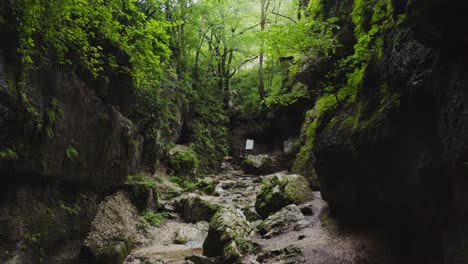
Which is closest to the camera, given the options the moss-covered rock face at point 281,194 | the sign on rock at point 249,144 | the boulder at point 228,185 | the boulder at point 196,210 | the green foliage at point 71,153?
the green foliage at point 71,153

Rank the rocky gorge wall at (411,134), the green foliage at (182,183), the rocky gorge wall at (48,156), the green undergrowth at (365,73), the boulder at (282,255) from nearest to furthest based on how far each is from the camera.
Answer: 1. the rocky gorge wall at (411,134)
2. the rocky gorge wall at (48,156)
3. the green undergrowth at (365,73)
4. the boulder at (282,255)
5. the green foliage at (182,183)

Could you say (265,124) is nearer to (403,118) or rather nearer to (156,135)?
(156,135)

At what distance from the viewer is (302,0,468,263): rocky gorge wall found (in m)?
3.67

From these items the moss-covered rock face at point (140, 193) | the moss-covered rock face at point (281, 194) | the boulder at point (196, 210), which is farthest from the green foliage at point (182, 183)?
the moss-covered rock face at point (281, 194)

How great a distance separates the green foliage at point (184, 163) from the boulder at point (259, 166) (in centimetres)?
444

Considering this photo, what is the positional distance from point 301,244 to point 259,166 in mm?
13568

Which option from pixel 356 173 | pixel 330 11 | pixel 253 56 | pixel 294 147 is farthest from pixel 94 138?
pixel 253 56

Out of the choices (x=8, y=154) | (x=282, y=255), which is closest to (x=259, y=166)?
(x=282, y=255)

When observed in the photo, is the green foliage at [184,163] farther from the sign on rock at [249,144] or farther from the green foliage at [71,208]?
the green foliage at [71,208]

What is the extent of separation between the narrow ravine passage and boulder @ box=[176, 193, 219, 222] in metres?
0.37

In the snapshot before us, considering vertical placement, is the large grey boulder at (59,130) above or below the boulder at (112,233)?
above

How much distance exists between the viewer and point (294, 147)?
20.8 meters

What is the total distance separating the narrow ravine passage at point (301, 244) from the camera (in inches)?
244

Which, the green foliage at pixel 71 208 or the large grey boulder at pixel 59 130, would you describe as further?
the green foliage at pixel 71 208
